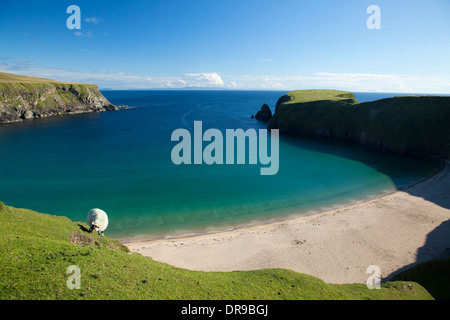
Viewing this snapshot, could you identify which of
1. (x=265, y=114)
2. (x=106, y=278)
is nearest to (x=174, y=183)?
(x=106, y=278)

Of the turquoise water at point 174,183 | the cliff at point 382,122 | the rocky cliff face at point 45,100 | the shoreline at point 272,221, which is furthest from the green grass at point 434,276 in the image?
the rocky cliff face at point 45,100

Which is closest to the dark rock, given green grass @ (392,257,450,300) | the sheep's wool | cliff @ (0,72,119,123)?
cliff @ (0,72,119,123)

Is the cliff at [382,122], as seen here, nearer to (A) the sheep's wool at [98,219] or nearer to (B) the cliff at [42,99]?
(A) the sheep's wool at [98,219]

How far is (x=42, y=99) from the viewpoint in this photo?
133000 millimetres

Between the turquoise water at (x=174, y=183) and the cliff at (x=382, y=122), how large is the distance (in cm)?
604

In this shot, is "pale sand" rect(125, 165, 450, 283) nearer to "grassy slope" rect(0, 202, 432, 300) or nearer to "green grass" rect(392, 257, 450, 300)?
"green grass" rect(392, 257, 450, 300)

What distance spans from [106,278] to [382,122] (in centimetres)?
8294

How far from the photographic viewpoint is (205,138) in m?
85.9

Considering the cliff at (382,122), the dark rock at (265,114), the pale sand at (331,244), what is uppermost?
the dark rock at (265,114)

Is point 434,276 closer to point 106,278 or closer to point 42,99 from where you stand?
point 106,278

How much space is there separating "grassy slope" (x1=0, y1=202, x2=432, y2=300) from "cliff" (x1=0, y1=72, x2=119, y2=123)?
432ft

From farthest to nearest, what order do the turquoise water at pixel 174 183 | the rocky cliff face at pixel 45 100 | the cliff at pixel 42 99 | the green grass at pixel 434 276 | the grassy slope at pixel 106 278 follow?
the cliff at pixel 42 99, the rocky cliff face at pixel 45 100, the turquoise water at pixel 174 183, the green grass at pixel 434 276, the grassy slope at pixel 106 278

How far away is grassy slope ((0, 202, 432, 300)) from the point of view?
35.8 feet

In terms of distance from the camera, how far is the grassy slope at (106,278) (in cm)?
1091
